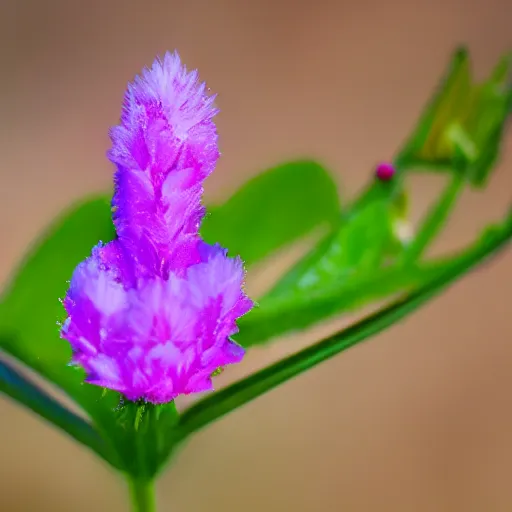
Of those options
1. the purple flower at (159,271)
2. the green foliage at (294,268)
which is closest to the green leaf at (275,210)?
the green foliage at (294,268)

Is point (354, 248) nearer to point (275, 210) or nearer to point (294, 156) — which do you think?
point (275, 210)

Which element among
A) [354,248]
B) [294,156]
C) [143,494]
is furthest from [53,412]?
[294,156]

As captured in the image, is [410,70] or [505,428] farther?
[410,70]

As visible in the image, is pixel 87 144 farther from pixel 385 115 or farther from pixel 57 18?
pixel 385 115

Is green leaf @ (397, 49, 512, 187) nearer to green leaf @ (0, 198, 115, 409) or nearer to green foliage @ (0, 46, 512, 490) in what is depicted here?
green foliage @ (0, 46, 512, 490)

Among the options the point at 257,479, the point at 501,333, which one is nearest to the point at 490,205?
the point at 501,333

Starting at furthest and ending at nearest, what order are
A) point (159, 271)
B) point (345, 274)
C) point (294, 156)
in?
point (294, 156) → point (345, 274) → point (159, 271)
